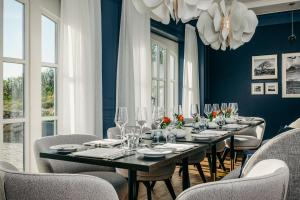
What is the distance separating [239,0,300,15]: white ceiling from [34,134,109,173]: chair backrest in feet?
14.5

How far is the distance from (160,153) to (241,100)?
518cm

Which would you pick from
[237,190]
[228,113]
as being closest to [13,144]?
[237,190]

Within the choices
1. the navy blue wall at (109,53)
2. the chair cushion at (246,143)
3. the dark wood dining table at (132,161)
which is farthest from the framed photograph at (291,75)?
the dark wood dining table at (132,161)

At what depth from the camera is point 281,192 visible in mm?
1066

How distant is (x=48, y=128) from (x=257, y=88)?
14.8 ft

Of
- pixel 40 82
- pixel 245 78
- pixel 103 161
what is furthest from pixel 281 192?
pixel 245 78

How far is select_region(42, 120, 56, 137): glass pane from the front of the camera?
302 cm

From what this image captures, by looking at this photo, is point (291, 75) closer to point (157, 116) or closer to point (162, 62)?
point (162, 62)

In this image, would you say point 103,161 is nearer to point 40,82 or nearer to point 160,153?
point 160,153

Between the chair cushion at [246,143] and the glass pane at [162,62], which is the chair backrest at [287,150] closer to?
the chair cushion at [246,143]

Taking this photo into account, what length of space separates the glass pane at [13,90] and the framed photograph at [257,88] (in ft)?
15.7

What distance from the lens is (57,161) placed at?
2.10 meters

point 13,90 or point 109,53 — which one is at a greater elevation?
point 109,53

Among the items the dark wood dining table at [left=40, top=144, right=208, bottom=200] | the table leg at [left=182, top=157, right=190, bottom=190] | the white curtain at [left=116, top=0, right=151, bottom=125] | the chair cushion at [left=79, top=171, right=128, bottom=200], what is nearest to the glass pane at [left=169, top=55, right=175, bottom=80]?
the white curtain at [left=116, top=0, right=151, bottom=125]
